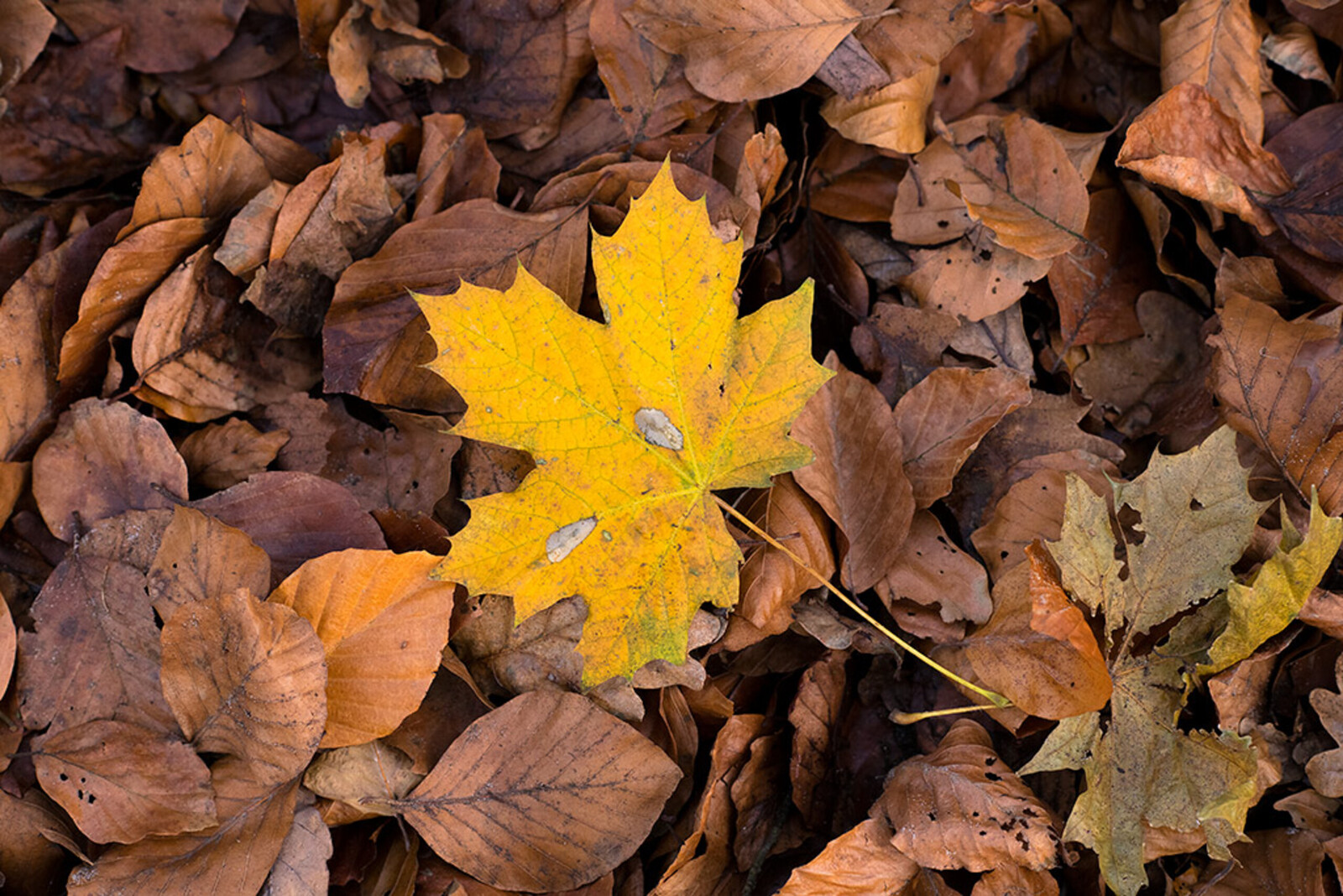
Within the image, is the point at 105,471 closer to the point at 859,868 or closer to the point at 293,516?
the point at 293,516

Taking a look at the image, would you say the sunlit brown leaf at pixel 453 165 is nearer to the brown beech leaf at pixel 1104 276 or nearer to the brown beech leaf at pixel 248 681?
the brown beech leaf at pixel 248 681

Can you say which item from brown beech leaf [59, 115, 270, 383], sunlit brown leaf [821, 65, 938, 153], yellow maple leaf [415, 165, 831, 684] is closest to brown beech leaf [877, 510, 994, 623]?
yellow maple leaf [415, 165, 831, 684]

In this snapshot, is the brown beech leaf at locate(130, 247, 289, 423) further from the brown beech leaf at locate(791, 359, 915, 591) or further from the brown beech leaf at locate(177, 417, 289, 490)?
the brown beech leaf at locate(791, 359, 915, 591)

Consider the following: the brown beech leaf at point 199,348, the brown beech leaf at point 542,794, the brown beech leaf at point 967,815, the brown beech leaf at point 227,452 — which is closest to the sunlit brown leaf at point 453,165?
the brown beech leaf at point 199,348

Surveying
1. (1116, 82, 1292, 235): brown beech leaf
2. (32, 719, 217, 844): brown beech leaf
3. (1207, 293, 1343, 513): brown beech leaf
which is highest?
(1116, 82, 1292, 235): brown beech leaf

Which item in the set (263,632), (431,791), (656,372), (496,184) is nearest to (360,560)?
(263,632)
